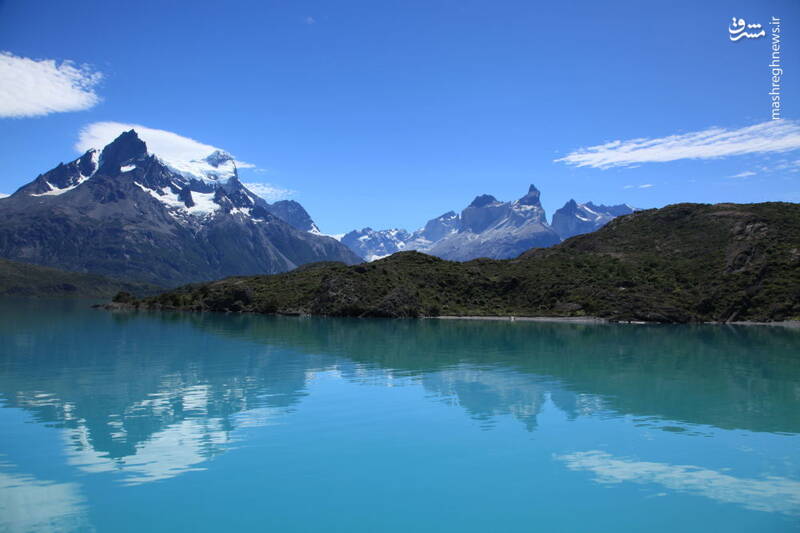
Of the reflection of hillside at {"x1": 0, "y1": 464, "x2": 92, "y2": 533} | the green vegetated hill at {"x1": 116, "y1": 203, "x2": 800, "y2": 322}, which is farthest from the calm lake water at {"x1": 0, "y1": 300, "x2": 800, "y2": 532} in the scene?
the green vegetated hill at {"x1": 116, "y1": 203, "x2": 800, "y2": 322}

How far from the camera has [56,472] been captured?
58.3ft

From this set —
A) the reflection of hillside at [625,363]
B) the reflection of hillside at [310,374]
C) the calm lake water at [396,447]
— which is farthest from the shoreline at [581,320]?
the calm lake water at [396,447]

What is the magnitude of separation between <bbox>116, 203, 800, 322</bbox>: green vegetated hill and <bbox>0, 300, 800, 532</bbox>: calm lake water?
72.2 m

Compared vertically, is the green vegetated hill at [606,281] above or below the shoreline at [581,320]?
above

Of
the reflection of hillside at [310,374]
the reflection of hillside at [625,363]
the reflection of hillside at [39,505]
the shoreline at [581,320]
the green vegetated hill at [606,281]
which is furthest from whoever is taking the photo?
the green vegetated hill at [606,281]

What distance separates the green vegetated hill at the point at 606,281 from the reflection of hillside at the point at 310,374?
151ft

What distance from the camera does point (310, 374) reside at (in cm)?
3953

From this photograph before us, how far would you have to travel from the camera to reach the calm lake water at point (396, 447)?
15078 millimetres

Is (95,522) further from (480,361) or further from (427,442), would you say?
(480,361)

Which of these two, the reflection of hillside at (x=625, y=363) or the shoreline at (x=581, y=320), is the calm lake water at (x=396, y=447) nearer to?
the reflection of hillside at (x=625, y=363)

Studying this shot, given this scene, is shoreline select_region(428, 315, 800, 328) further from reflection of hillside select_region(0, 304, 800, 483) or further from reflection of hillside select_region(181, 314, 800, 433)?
reflection of hillside select_region(0, 304, 800, 483)

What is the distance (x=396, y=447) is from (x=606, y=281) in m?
114

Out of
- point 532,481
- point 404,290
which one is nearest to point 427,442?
point 532,481

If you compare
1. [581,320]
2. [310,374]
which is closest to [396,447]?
[310,374]
